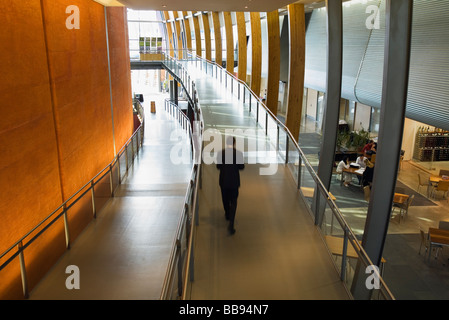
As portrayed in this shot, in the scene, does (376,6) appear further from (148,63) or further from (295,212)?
(148,63)

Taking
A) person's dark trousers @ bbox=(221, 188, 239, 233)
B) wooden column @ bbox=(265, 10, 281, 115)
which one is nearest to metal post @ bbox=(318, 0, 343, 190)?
person's dark trousers @ bbox=(221, 188, 239, 233)

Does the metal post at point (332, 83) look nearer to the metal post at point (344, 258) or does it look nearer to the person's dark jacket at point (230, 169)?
the person's dark jacket at point (230, 169)

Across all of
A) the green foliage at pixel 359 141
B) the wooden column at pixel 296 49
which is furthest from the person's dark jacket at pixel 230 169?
the green foliage at pixel 359 141

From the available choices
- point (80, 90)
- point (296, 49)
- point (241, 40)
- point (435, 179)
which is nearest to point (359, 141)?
point (435, 179)

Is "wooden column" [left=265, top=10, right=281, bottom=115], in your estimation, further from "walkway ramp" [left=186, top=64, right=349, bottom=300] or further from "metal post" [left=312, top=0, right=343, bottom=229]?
"walkway ramp" [left=186, top=64, right=349, bottom=300]

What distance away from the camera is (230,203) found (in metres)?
6.03

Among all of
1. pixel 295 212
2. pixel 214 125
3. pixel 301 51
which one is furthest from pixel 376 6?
pixel 295 212

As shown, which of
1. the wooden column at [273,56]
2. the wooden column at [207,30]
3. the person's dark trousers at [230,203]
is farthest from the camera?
the wooden column at [207,30]

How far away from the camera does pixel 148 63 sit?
28609mm

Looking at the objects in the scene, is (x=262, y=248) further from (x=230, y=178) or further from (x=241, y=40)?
(x=241, y=40)

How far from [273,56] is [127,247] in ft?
34.0

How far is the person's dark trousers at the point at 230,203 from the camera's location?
5.63 metres

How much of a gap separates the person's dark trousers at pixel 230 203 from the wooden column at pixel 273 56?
9804 millimetres
